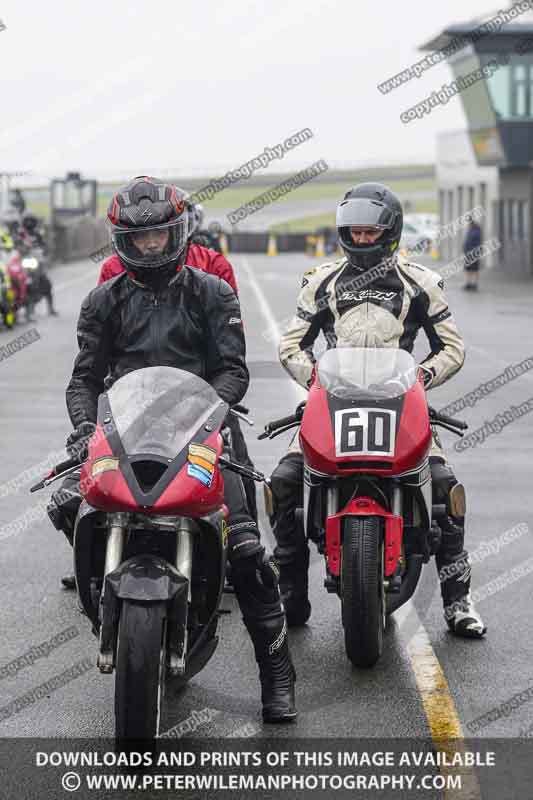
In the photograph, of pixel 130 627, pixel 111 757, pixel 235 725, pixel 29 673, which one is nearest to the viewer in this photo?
pixel 130 627

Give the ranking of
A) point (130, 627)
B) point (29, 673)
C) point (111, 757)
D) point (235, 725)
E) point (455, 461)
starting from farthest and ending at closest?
point (455, 461), point (29, 673), point (235, 725), point (111, 757), point (130, 627)

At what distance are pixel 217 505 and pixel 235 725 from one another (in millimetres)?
889

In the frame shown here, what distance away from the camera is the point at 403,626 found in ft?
21.7

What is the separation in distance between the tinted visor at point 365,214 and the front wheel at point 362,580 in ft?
4.77

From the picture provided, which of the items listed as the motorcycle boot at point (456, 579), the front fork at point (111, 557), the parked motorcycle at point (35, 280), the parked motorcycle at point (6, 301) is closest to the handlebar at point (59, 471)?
the front fork at point (111, 557)

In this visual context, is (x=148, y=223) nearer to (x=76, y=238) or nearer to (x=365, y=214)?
(x=365, y=214)

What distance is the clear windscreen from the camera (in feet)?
19.1

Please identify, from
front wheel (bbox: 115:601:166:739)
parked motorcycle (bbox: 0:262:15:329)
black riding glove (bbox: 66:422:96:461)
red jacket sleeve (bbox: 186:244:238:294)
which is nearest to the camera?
front wheel (bbox: 115:601:166:739)

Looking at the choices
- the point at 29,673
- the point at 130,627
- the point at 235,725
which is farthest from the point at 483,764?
the point at 29,673

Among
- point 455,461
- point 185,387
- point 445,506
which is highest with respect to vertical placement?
point 185,387

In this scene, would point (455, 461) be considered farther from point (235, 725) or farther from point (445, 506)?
point (235, 725)

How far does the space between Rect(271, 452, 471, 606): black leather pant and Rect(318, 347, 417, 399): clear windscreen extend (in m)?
0.58

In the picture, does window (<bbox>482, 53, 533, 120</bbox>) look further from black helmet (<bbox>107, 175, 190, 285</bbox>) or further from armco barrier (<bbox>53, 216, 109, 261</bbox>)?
black helmet (<bbox>107, 175, 190, 285</bbox>)

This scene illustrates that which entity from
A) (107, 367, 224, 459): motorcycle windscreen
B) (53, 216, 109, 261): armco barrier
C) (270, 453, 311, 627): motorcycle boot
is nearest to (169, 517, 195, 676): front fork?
(107, 367, 224, 459): motorcycle windscreen
